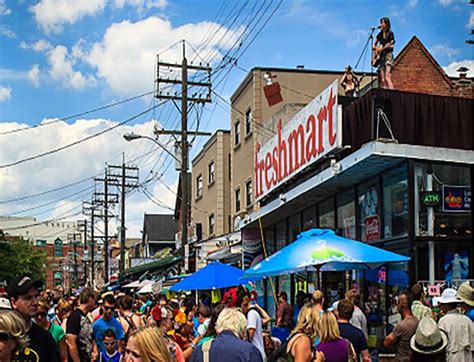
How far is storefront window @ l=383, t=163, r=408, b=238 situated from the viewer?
43.7 feet

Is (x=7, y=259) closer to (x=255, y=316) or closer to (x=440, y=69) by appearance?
(x=440, y=69)

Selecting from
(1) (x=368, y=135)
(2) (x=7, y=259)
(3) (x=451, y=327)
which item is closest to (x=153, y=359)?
(3) (x=451, y=327)

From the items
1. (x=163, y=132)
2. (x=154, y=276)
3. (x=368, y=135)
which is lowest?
(x=154, y=276)

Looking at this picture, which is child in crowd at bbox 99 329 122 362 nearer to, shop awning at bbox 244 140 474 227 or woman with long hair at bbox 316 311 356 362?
woman with long hair at bbox 316 311 356 362

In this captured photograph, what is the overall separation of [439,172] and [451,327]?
221 inches

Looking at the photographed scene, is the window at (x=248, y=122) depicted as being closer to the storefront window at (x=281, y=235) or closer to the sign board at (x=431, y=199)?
the storefront window at (x=281, y=235)

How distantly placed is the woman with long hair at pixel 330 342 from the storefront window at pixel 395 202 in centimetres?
667

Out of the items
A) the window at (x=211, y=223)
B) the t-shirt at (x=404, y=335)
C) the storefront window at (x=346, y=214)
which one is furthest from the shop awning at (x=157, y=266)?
the t-shirt at (x=404, y=335)

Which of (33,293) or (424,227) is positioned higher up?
(424,227)

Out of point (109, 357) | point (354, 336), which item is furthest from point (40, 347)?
point (109, 357)

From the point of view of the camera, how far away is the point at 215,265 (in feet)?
55.1

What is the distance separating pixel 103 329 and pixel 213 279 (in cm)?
613

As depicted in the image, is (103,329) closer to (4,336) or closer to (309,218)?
(4,336)

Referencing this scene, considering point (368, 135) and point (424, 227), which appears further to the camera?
point (368, 135)
